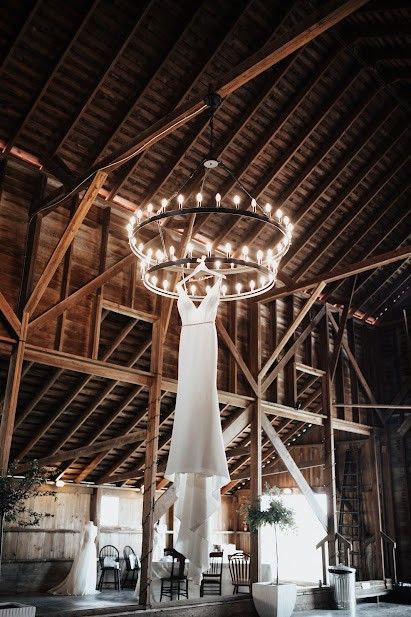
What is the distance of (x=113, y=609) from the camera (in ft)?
25.7

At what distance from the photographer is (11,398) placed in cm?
748

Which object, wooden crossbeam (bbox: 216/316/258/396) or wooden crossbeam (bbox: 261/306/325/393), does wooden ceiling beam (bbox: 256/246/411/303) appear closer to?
wooden crossbeam (bbox: 216/316/258/396)

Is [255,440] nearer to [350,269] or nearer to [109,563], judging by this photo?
[350,269]

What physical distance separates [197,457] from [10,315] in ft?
12.4

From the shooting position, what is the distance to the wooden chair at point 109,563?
465 inches

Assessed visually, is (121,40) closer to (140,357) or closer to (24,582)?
(140,357)

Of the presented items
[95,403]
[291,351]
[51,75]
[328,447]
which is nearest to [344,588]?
[328,447]

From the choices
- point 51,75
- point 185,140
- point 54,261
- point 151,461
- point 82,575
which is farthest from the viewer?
point 82,575

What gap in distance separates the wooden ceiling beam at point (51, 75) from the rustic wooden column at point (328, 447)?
7539 millimetres

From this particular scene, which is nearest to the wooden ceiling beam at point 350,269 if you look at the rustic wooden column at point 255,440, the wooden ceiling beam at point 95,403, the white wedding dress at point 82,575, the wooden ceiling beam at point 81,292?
the rustic wooden column at point 255,440

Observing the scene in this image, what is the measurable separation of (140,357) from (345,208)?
4.83m

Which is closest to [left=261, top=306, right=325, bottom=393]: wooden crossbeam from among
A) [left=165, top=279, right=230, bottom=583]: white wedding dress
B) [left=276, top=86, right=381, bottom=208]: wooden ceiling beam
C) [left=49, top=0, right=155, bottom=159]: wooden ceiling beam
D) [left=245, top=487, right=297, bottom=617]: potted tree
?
[left=245, top=487, right=297, bottom=617]: potted tree

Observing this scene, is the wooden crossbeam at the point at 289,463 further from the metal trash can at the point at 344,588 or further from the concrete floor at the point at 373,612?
the concrete floor at the point at 373,612

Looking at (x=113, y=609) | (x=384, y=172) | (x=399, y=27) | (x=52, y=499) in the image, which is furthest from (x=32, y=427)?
(x=399, y=27)
